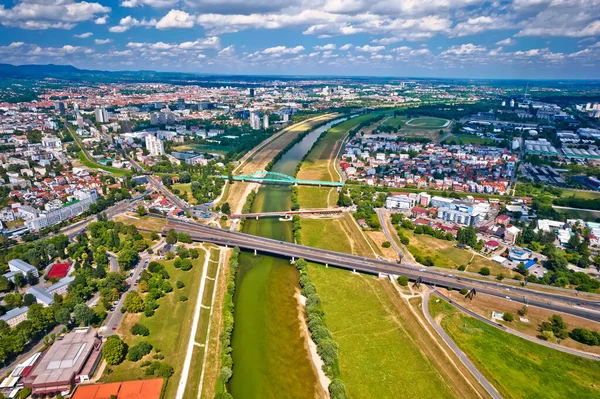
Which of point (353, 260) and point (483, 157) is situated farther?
point (483, 157)

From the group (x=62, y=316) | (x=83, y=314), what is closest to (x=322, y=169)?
(x=83, y=314)

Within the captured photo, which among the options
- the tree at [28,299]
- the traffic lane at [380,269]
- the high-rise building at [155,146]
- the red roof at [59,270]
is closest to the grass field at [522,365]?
the traffic lane at [380,269]

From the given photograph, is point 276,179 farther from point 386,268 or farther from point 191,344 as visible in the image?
point 191,344

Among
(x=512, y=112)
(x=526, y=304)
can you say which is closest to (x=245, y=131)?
(x=526, y=304)

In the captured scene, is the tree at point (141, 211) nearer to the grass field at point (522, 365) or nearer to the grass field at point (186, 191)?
the grass field at point (186, 191)

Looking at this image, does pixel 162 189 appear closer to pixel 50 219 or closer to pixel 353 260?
pixel 50 219

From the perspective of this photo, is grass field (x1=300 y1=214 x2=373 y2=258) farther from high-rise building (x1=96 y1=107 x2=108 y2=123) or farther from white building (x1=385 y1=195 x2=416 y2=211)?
high-rise building (x1=96 y1=107 x2=108 y2=123)

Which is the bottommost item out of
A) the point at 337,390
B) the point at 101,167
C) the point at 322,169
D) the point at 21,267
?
the point at 337,390
